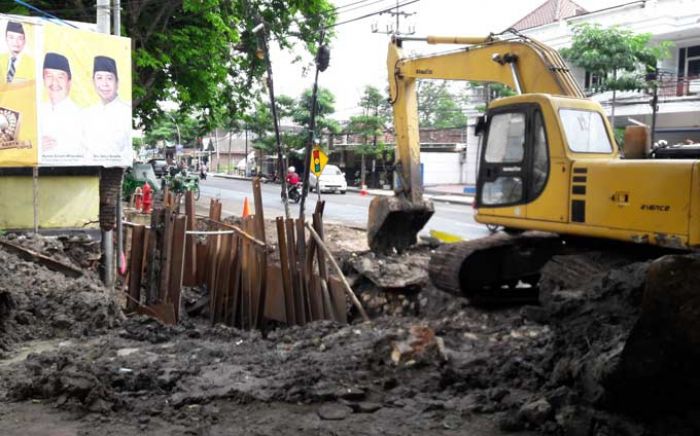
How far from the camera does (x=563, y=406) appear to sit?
174 inches

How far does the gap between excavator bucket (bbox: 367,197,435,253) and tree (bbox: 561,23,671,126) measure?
1381 centimetres

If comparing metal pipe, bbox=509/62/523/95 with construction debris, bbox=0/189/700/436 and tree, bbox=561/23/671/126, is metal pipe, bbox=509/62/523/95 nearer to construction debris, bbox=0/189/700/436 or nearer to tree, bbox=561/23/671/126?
construction debris, bbox=0/189/700/436

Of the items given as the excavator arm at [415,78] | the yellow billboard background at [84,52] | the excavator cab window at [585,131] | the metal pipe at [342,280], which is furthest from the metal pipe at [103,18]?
the excavator cab window at [585,131]

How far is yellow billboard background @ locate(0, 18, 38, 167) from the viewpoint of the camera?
8492 mm

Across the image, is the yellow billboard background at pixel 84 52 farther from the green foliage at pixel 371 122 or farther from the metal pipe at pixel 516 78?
the green foliage at pixel 371 122


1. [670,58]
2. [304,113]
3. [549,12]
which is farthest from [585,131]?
[304,113]

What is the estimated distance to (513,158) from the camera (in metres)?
8.67

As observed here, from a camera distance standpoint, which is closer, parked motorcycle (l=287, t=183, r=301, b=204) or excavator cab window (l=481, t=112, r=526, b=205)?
excavator cab window (l=481, t=112, r=526, b=205)

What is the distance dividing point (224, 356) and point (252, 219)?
474 centimetres

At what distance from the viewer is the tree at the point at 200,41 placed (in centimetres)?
1438

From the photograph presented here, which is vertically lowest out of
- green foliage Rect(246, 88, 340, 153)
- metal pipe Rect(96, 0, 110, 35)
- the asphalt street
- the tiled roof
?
the asphalt street

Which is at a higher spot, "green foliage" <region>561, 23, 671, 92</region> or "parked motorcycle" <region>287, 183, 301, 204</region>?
"green foliage" <region>561, 23, 671, 92</region>

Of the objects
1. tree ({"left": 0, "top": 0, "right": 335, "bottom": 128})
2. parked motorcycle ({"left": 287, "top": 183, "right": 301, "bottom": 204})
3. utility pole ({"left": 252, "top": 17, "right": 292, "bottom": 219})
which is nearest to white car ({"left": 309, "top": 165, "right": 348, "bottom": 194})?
parked motorcycle ({"left": 287, "top": 183, "right": 301, "bottom": 204})

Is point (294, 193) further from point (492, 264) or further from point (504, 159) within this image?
point (504, 159)
